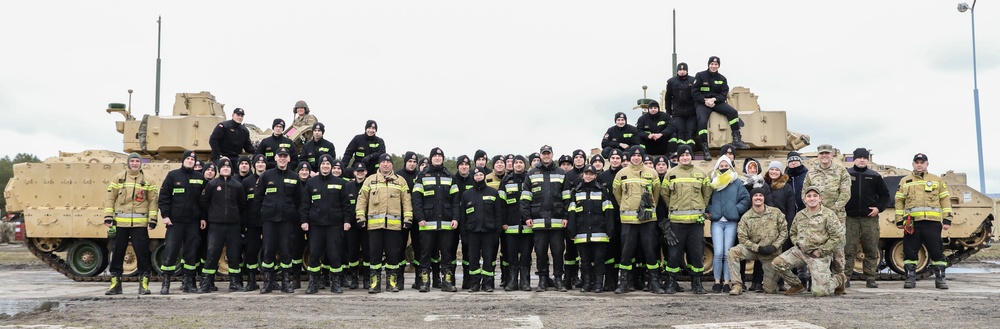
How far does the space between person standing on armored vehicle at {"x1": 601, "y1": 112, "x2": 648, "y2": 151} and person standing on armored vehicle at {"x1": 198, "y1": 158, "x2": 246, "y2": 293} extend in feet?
19.9

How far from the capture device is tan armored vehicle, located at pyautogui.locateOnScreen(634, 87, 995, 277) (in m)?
14.5

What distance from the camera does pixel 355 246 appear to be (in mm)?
12273

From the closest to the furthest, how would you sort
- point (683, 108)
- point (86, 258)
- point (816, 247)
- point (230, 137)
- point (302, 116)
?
point (816, 247) < point (230, 137) < point (683, 108) < point (86, 258) < point (302, 116)

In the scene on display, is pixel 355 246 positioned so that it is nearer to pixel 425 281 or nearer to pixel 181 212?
pixel 425 281

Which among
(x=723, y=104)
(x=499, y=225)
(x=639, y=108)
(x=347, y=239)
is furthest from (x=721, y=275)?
(x=639, y=108)

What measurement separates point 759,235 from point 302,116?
9790 mm

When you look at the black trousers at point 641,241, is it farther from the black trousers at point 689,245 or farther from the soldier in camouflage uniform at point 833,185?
the soldier in camouflage uniform at point 833,185

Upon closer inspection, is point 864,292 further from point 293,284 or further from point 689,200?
point 293,284

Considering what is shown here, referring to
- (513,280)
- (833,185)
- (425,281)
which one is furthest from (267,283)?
(833,185)

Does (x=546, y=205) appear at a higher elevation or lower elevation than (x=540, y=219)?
higher

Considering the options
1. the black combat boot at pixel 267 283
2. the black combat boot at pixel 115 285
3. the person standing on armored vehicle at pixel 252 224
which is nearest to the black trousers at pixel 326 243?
the black combat boot at pixel 267 283

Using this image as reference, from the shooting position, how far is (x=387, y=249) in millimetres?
11688

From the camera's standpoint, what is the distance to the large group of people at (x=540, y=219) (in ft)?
36.7

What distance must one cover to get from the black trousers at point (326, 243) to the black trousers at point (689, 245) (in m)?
4.52
